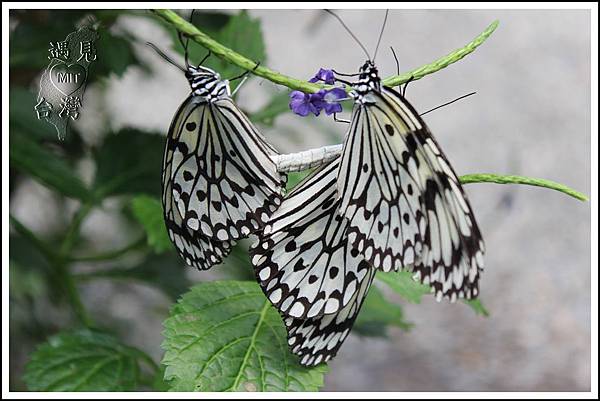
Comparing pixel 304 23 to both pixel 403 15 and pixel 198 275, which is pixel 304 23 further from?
pixel 198 275

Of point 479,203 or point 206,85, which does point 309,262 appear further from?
point 479,203

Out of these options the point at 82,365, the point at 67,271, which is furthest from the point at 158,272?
the point at 82,365

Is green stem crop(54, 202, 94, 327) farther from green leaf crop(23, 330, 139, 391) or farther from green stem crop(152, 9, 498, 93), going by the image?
green stem crop(152, 9, 498, 93)

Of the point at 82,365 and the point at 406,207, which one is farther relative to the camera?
the point at 82,365

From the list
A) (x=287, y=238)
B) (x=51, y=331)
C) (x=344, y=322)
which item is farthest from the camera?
(x=51, y=331)

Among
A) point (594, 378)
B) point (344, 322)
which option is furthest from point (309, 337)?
point (594, 378)

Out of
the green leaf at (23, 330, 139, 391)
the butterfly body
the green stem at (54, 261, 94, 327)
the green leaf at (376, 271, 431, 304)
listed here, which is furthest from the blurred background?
the butterfly body

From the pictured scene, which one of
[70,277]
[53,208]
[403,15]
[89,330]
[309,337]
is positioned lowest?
[309,337]
